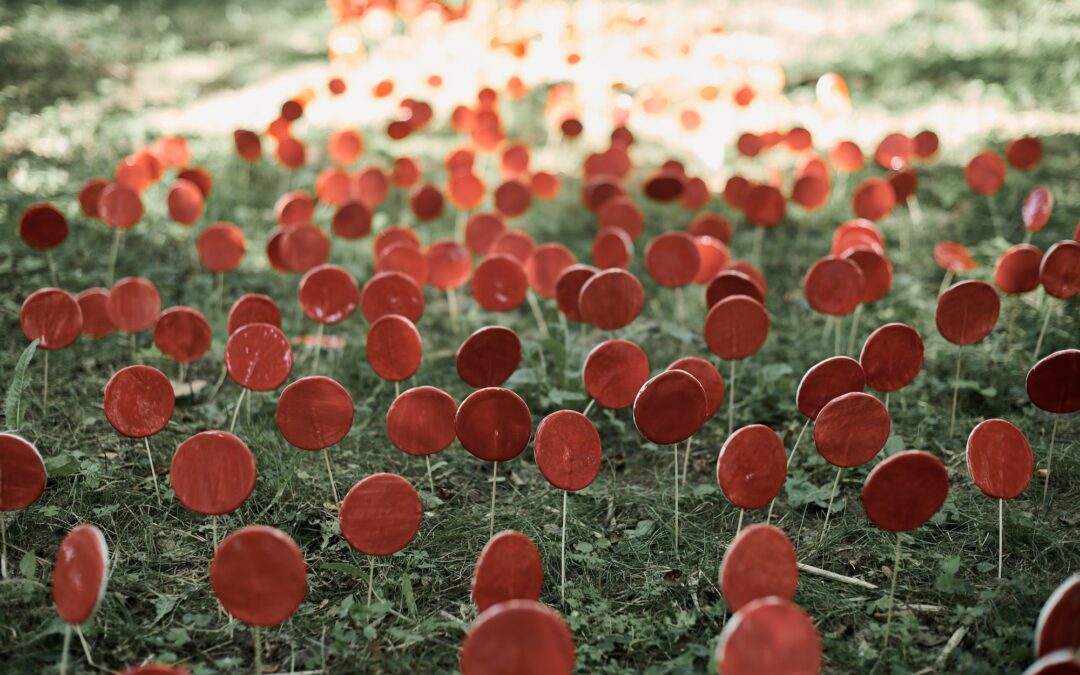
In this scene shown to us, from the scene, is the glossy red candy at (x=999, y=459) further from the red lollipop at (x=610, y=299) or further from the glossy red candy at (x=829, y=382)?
the red lollipop at (x=610, y=299)

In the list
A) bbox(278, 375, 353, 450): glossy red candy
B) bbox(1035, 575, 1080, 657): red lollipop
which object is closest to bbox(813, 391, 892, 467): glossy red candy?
Result: bbox(1035, 575, 1080, 657): red lollipop

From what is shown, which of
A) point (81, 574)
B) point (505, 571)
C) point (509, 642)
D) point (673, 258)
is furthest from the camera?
point (673, 258)

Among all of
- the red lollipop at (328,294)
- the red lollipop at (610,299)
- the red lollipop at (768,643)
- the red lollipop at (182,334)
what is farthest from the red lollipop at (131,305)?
the red lollipop at (768,643)

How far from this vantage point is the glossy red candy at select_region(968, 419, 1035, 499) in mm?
2398

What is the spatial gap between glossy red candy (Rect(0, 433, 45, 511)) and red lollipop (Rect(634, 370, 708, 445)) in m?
1.54

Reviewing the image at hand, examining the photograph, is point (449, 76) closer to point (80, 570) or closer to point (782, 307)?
point (782, 307)

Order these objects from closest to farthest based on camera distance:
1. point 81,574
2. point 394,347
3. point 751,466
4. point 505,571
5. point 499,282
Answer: point 81,574
point 505,571
point 751,466
point 394,347
point 499,282

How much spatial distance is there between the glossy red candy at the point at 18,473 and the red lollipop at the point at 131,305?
3.28 feet

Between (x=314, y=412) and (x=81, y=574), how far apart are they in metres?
0.77

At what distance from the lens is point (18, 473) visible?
7.49 ft

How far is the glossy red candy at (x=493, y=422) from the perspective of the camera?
95.9 inches

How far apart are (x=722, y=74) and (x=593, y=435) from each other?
3895 mm

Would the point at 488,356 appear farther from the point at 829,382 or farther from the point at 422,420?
the point at 829,382

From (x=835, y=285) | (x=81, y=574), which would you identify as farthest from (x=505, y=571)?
(x=835, y=285)
